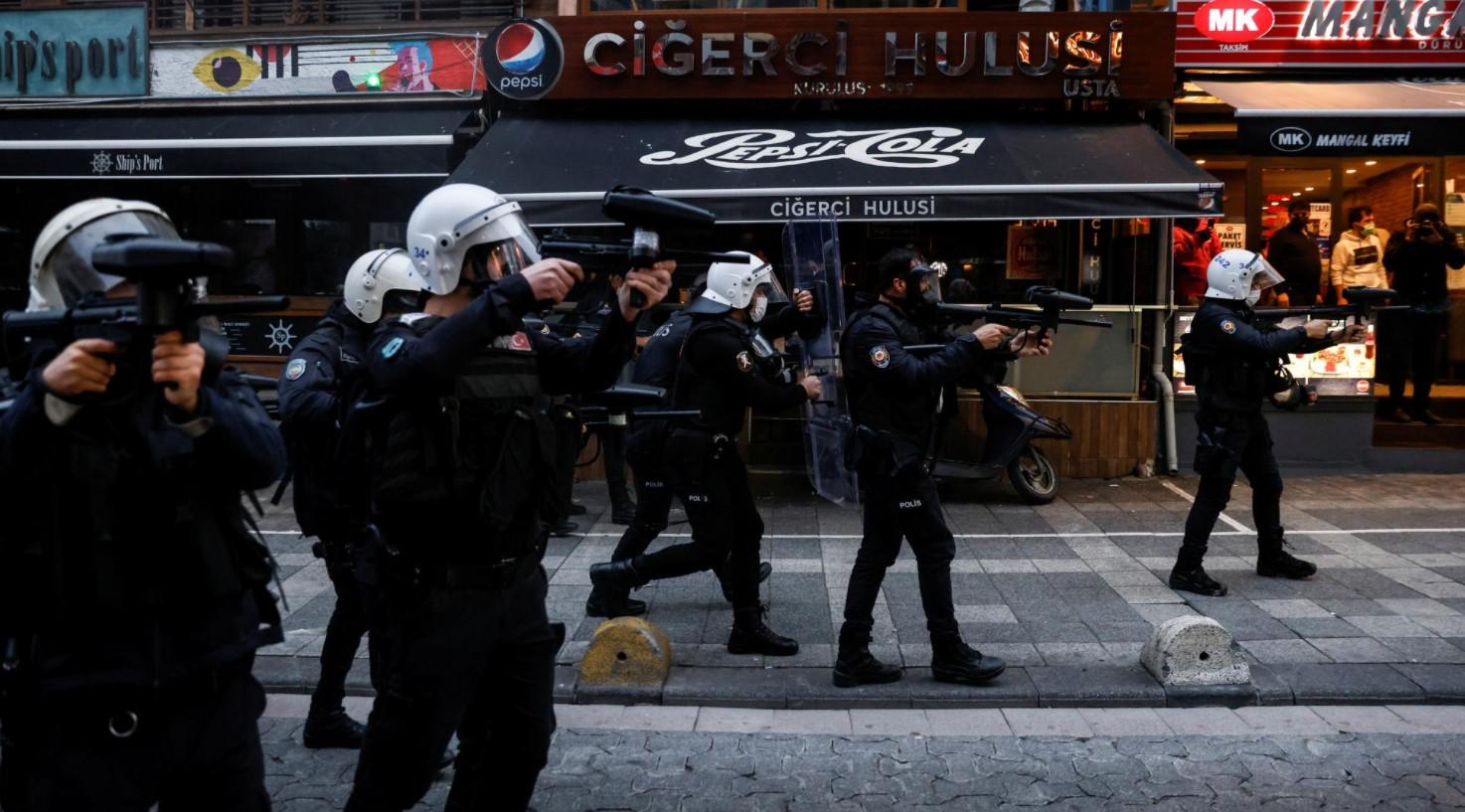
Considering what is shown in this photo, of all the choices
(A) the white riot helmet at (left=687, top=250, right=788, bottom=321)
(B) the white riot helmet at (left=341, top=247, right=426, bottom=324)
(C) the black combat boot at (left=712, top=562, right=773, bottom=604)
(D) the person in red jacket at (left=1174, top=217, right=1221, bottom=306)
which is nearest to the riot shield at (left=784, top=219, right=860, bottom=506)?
(C) the black combat boot at (left=712, top=562, right=773, bottom=604)

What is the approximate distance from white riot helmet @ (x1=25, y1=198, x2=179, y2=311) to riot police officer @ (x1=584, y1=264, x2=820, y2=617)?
138 inches

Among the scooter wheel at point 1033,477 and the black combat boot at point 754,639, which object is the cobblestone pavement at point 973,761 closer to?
the black combat boot at point 754,639

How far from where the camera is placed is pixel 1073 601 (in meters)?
6.87

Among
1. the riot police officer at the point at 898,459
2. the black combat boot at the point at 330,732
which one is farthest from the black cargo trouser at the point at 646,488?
the black combat boot at the point at 330,732

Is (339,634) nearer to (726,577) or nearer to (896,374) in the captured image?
(726,577)

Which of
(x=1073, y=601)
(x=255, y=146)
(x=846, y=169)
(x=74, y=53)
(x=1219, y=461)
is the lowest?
(x=1073, y=601)

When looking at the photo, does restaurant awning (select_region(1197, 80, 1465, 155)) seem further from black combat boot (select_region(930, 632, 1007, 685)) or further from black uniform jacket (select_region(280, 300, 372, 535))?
black uniform jacket (select_region(280, 300, 372, 535))

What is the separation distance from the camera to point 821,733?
5004mm

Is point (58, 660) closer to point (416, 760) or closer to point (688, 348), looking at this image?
point (416, 760)

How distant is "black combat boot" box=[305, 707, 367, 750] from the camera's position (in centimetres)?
479

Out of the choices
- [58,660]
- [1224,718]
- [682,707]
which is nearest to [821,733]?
[682,707]

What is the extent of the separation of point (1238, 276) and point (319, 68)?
8.10 m

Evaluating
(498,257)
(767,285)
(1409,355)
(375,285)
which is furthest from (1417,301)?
(498,257)

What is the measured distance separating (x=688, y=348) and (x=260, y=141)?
603 centimetres
